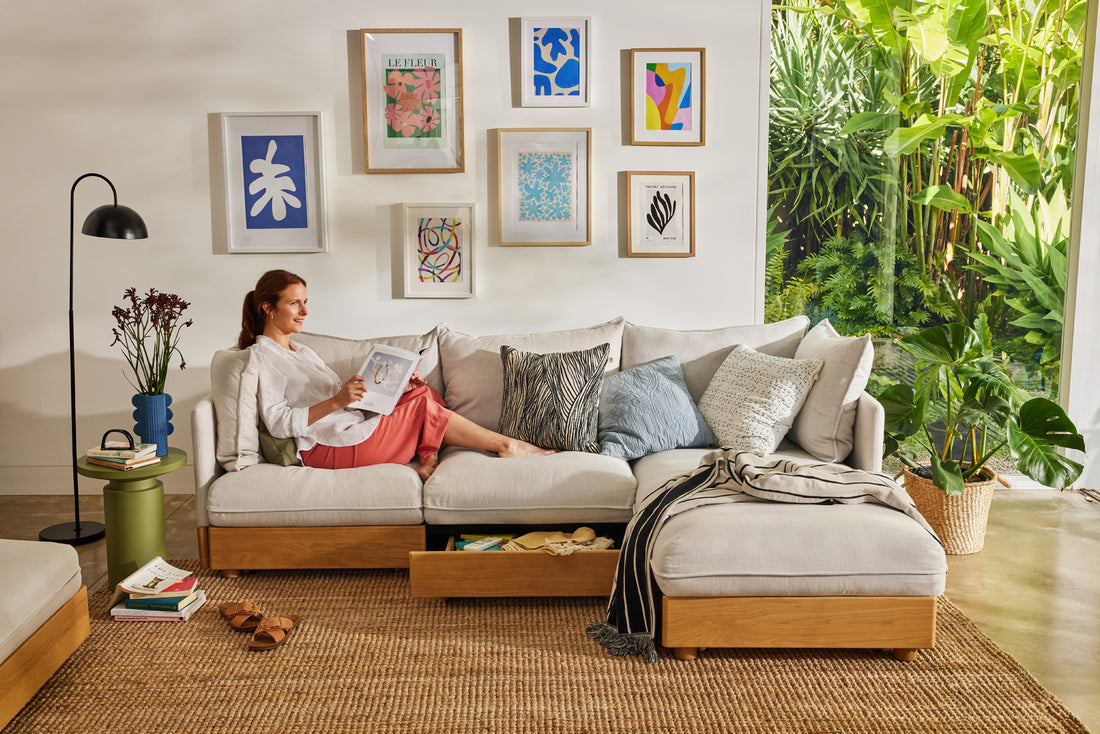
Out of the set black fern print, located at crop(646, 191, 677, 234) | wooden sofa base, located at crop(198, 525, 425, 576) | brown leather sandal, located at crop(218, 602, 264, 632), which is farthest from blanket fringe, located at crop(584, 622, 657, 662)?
black fern print, located at crop(646, 191, 677, 234)

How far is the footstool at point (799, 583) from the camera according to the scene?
2295mm

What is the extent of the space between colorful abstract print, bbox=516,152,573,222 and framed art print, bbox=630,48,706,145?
0.36m

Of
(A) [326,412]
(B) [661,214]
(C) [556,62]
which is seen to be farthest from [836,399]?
(C) [556,62]

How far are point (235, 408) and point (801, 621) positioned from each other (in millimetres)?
2023

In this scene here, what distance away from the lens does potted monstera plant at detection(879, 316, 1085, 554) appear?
3.05m

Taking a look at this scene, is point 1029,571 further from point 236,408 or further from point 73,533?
point 73,533

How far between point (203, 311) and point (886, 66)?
343cm

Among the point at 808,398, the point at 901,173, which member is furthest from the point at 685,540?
the point at 901,173

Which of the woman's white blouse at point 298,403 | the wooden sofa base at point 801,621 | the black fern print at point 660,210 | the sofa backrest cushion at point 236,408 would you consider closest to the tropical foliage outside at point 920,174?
the black fern print at point 660,210

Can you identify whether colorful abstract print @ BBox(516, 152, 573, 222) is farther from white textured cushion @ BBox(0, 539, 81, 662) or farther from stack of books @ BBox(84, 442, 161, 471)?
white textured cushion @ BBox(0, 539, 81, 662)

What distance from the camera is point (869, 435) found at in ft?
9.73

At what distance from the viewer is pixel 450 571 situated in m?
2.65

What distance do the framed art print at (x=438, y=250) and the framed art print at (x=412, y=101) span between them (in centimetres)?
20

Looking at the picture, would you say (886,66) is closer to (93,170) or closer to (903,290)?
(903,290)
